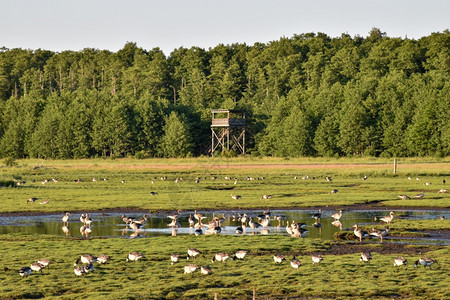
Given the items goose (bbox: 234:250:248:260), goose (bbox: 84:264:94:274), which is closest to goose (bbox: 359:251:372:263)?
goose (bbox: 234:250:248:260)

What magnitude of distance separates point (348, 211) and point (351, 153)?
65.3 meters

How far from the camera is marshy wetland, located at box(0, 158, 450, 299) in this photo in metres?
20.2

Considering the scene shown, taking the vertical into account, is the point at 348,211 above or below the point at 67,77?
below

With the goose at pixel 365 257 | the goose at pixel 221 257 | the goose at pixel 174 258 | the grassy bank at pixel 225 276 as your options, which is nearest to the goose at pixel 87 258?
the grassy bank at pixel 225 276

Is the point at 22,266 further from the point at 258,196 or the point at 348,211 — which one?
the point at 258,196

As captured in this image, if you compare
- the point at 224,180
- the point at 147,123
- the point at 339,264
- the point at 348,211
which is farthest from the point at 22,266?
the point at 147,123

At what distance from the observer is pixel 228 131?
110 metres

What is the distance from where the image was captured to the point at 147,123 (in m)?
121

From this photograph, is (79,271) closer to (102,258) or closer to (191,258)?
(102,258)

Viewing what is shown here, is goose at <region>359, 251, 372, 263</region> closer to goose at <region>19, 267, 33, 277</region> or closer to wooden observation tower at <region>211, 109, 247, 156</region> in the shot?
goose at <region>19, 267, 33, 277</region>

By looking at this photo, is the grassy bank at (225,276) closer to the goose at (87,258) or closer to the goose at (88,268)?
the goose at (88,268)

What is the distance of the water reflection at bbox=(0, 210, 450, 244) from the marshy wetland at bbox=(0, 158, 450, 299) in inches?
3.7

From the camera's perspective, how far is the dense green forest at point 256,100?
347ft

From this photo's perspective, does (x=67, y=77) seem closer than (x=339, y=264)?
No
